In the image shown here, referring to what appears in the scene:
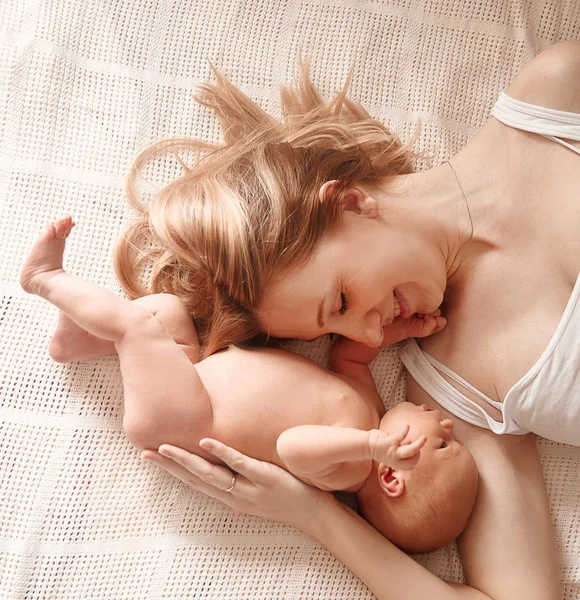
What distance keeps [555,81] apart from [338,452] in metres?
0.79

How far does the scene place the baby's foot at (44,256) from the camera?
4.06 ft

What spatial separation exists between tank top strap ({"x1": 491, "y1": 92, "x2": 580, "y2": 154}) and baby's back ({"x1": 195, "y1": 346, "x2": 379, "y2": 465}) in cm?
59

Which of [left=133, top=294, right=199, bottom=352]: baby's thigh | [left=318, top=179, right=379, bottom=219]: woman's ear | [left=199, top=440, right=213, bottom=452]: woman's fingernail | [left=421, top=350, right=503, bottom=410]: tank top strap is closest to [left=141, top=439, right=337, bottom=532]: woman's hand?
[left=199, top=440, right=213, bottom=452]: woman's fingernail

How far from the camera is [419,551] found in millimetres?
1324

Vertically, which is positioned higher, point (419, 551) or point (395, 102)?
point (395, 102)

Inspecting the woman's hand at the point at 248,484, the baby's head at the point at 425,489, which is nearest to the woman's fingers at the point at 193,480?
the woman's hand at the point at 248,484

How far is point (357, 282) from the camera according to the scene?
122cm

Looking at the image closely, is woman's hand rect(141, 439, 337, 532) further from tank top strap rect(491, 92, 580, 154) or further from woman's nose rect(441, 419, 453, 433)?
tank top strap rect(491, 92, 580, 154)

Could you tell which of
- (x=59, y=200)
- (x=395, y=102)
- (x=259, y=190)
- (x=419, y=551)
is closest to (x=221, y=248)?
(x=259, y=190)

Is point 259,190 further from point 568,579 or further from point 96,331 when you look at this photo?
point 568,579

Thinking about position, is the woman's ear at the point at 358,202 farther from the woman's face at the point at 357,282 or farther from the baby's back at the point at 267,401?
the baby's back at the point at 267,401

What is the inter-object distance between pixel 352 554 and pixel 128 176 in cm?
84

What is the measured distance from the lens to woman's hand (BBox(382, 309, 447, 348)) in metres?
1.36

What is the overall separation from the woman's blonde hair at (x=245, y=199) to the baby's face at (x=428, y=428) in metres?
0.30
